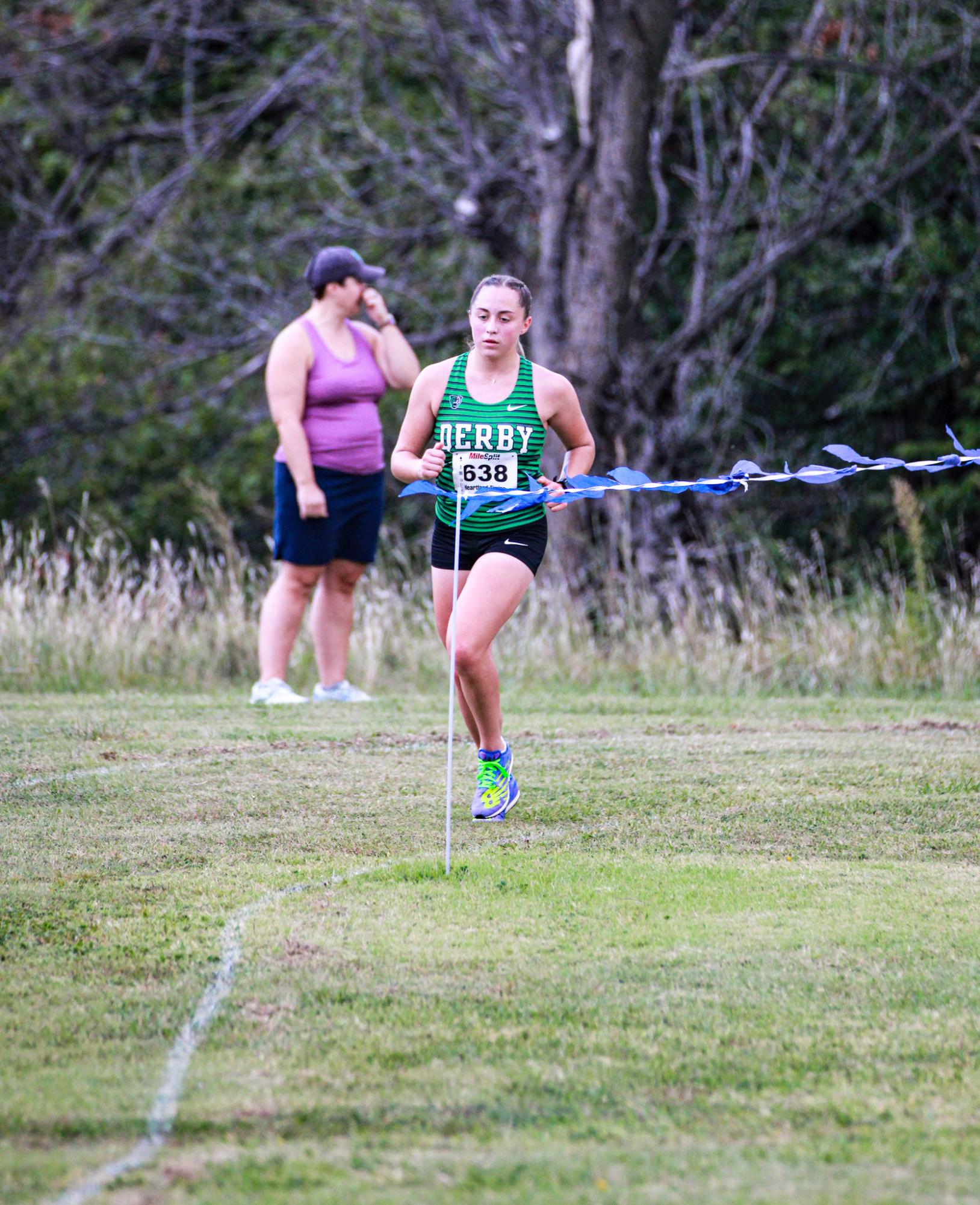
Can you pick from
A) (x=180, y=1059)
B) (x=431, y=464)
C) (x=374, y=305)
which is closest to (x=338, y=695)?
(x=374, y=305)

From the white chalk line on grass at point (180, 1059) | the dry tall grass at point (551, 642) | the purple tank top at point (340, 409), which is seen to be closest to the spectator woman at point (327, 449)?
the purple tank top at point (340, 409)

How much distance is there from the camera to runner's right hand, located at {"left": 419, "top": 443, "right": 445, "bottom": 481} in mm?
4848

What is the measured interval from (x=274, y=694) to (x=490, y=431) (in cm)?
316

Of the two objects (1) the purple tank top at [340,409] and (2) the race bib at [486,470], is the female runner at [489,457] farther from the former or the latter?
(1) the purple tank top at [340,409]

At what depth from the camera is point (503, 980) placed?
11.4 feet

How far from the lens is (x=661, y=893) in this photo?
4.21 meters

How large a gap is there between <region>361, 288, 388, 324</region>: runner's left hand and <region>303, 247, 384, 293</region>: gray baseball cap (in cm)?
9

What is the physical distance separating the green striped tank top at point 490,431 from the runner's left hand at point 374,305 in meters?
2.63

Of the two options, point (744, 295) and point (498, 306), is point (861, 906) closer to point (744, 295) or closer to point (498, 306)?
point (498, 306)

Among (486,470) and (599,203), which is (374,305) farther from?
(599,203)

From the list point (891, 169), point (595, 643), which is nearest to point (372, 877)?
point (595, 643)

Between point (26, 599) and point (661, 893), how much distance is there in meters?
6.75

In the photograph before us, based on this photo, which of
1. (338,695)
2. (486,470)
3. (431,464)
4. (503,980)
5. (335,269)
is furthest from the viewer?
(338,695)

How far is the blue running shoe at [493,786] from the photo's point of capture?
5188 millimetres
